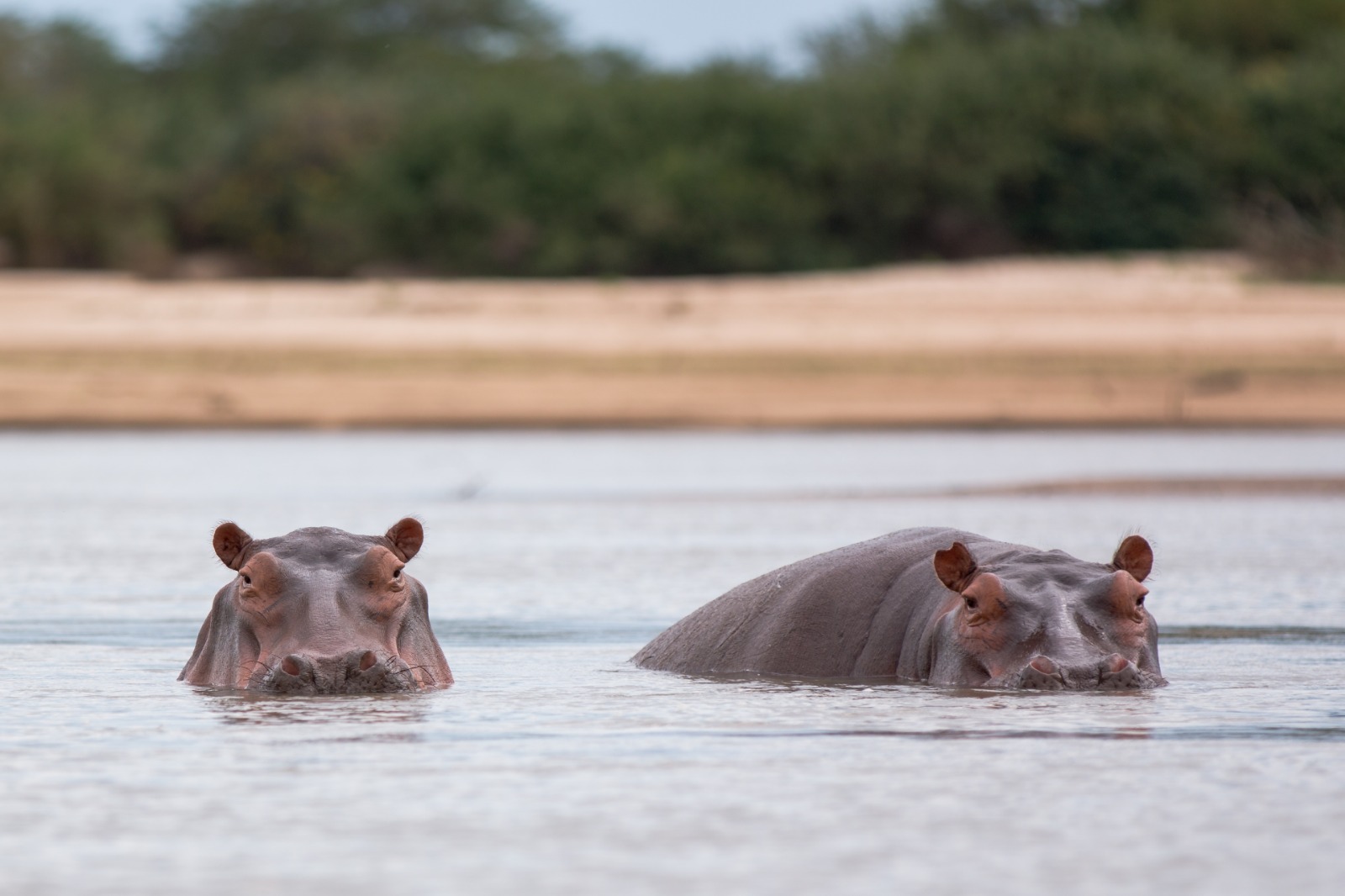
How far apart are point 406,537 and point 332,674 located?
0.62 meters

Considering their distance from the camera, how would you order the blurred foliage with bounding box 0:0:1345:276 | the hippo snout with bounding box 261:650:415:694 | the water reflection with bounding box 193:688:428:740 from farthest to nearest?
the blurred foliage with bounding box 0:0:1345:276 < the hippo snout with bounding box 261:650:415:694 < the water reflection with bounding box 193:688:428:740

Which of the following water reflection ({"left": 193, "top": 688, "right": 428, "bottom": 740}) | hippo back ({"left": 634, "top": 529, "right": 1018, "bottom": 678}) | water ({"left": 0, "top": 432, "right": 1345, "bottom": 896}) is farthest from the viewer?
hippo back ({"left": 634, "top": 529, "right": 1018, "bottom": 678})

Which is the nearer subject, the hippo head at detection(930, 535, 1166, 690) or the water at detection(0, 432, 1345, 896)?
the water at detection(0, 432, 1345, 896)

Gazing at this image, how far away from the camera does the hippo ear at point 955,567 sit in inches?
Answer: 237

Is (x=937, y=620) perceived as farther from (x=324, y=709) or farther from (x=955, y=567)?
(x=324, y=709)

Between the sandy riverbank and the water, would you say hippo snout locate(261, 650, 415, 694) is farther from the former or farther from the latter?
the sandy riverbank

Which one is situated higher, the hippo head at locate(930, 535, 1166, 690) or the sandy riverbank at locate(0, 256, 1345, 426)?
the sandy riverbank at locate(0, 256, 1345, 426)

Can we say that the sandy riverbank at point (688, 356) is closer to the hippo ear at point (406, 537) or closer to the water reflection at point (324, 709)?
the hippo ear at point (406, 537)

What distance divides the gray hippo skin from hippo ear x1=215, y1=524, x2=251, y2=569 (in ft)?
4.21

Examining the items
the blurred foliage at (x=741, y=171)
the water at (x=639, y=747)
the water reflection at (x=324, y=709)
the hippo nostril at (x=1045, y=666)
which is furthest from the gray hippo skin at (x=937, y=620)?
the blurred foliage at (x=741, y=171)

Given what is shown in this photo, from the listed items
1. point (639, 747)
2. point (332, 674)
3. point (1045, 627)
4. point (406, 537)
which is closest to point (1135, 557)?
point (1045, 627)

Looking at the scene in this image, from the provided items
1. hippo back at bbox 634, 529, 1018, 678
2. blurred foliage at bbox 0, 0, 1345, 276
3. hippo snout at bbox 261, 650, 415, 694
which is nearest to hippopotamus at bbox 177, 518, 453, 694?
hippo snout at bbox 261, 650, 415, 694

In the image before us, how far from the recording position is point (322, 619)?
5883mm

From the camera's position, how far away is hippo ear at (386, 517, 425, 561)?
624 cm
